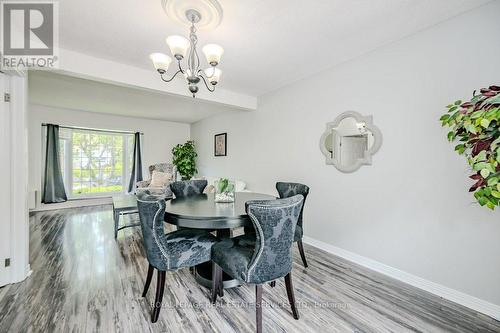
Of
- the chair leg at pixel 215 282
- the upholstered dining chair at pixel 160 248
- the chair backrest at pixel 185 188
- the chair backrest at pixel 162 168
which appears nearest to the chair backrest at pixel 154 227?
the upholstered dining chair at pixel 160 248

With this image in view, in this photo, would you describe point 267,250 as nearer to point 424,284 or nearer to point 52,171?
point 424,284

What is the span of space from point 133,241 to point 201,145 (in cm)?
352

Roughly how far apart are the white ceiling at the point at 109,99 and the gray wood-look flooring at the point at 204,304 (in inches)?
95.1

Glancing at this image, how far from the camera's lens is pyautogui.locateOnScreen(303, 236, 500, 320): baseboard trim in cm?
175

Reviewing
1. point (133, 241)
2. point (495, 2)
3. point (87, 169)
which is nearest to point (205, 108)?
point (133, 241)

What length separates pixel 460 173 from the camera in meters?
1.87

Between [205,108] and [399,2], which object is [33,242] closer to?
[205,108]

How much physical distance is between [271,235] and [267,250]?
12 centimetres

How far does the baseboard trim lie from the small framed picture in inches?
125

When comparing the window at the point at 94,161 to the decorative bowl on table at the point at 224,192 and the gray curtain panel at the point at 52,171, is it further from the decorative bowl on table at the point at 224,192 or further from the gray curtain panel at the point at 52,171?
the decorative bowl on table at the point at 224,192

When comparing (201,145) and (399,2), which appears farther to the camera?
(201,145)

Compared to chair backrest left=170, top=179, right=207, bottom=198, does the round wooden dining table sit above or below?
below

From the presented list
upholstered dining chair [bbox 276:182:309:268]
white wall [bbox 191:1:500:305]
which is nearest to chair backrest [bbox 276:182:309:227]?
upholstered dining chair [bbox 276:182:309:268]

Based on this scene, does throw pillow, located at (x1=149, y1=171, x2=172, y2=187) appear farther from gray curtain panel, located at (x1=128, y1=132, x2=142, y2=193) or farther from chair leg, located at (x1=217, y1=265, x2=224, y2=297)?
chair leg, located at (x1=217, y1=265, x2=224, y2=297)
